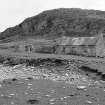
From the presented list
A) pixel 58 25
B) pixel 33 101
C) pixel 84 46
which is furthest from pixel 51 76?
pixel 58 25

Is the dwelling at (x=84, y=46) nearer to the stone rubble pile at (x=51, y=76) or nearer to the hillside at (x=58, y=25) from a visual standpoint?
the stone rubble pile at (x=51, y=76)

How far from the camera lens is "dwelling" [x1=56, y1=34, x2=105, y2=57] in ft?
172

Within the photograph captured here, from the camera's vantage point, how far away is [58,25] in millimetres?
147750

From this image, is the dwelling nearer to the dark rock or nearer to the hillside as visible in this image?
the dark rock

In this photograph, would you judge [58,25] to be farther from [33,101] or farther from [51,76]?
[33,101]

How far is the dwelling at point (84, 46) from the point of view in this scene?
52.4 m

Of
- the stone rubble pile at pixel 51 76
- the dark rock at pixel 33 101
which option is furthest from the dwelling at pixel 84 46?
the dark rock at pixel 33 101

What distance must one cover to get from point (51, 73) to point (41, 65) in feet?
14.7

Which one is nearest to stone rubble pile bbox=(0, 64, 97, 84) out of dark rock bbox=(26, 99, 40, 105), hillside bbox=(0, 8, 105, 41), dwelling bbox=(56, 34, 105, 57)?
dark rock bbox=(26, 99, 40, 105)

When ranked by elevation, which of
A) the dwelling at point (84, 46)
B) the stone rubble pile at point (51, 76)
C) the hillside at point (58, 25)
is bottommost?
the stone rubble pile at point (51, 76)

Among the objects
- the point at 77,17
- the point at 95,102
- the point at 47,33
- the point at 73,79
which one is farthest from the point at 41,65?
the point at 77,17

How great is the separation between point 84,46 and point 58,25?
94853 millimetres

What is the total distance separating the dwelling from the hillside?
7014cm

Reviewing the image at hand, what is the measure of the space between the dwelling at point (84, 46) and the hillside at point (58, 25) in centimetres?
7014
